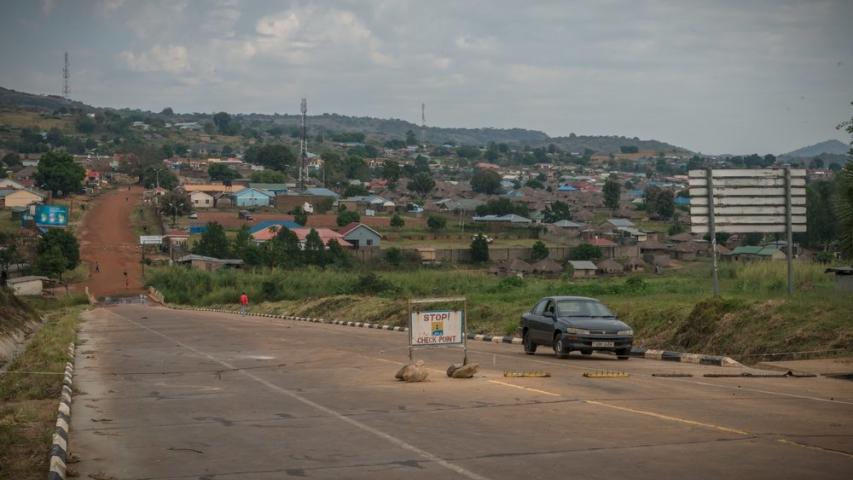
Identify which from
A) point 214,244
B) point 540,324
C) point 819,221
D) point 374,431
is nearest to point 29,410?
point 374,431

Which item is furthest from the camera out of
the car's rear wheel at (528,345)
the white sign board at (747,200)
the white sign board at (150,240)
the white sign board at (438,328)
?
the white sign board at (150,240)

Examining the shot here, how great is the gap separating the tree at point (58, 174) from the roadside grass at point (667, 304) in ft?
257

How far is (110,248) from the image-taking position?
12206 cm

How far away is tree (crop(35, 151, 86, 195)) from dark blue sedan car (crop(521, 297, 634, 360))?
13957cm

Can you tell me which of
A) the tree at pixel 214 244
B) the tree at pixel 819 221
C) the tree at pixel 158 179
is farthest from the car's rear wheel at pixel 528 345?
the tree at pixel 158 179

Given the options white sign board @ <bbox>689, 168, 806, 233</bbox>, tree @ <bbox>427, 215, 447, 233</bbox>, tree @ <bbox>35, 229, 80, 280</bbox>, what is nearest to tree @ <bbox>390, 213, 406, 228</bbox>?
tree @ <bbox>427, 215, 447, 233</bbox>

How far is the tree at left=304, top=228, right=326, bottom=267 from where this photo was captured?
327 feet

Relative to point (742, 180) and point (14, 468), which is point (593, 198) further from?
point (14, 468)

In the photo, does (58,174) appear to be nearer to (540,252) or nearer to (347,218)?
(347,218)

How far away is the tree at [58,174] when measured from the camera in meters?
156

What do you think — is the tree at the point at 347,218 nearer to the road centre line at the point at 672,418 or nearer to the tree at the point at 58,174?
the tree at the point at 58,174

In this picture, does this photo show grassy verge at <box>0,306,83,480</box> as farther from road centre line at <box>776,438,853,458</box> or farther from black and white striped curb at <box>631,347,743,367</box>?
black and white striped curb at <box>631,347,743,367</box>

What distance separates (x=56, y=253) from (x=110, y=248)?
20143mm

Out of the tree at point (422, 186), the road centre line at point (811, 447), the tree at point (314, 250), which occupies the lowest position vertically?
the tree at point (314, 250)
